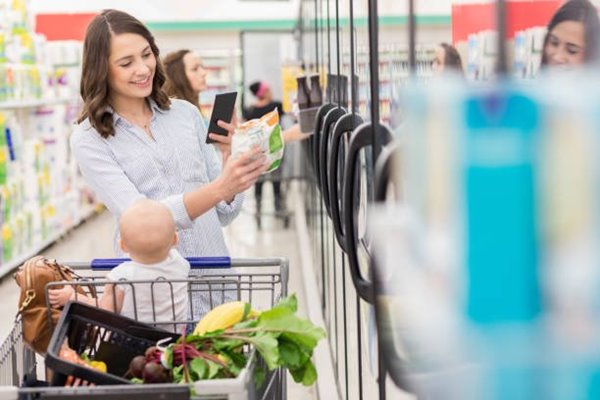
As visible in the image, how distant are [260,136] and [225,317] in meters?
0.64

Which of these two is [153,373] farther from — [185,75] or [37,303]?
[185,75]

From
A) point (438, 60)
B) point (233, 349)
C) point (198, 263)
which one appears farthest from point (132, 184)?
point (438, 60)

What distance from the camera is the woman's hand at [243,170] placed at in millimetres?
2426

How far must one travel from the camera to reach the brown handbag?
82.0 inches

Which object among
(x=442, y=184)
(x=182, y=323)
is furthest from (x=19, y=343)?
(x=442, y=184)

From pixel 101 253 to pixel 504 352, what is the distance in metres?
8.99

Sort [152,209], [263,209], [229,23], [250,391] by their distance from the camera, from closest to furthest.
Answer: [250,391]
[152,209]
[263,209]
[229,23]

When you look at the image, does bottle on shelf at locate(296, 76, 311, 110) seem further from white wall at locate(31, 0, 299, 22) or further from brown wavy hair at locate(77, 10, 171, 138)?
white wall at locate(31, 0, 299, 22)

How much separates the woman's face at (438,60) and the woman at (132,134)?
1.40 meters

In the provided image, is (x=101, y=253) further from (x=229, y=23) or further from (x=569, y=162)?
(x=569, y=162)

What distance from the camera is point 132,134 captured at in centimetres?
286

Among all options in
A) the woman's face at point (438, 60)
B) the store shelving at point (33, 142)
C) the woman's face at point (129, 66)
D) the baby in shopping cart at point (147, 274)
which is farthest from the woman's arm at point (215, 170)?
the store shelving at point (33, 142)

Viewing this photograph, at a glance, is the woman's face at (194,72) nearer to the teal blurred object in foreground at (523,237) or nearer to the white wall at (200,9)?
the teal blurred object in foreground at (523,237)

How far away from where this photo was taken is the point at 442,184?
839 mm
